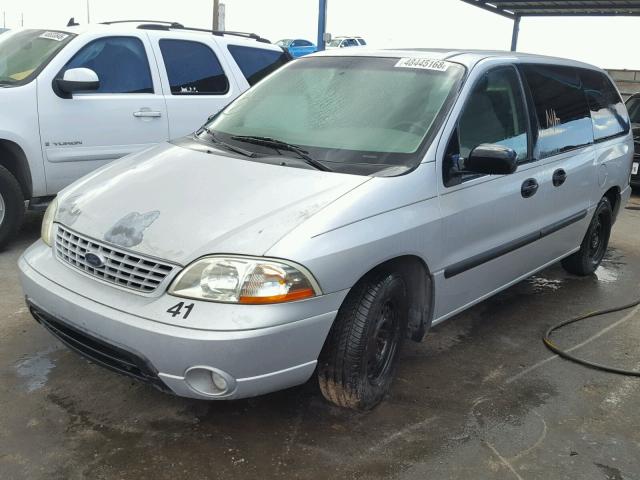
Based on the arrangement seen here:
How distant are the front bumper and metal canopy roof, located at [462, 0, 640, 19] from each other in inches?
695

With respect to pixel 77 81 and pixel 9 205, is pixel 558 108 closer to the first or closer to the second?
pixel 77 81

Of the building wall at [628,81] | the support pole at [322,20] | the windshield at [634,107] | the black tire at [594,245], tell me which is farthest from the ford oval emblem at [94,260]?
the building wall at [628,81]

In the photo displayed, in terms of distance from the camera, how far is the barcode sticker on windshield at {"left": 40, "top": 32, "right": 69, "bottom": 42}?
206 inches

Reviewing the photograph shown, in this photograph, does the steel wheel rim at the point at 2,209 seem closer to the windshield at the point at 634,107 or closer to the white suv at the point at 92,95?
the white suv at the point at 92,95

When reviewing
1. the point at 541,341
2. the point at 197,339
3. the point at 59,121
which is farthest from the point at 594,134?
the point at 59,121

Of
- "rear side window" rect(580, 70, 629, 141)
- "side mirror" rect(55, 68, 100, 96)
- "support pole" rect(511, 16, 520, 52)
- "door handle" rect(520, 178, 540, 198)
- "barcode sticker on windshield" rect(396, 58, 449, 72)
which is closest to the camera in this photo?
"barcode sticker on windshield" rect(396, 58, 449, 72)

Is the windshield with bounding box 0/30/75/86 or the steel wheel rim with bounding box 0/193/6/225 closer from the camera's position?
the steel wheel rim with bounding box 0/193/6/225

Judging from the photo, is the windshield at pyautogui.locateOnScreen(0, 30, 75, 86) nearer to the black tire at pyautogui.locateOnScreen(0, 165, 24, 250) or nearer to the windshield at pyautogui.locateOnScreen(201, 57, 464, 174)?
the black tire at pyautogui.locateOnScreen(0, 165, 24, 250)

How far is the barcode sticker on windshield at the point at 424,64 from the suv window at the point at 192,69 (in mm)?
2854

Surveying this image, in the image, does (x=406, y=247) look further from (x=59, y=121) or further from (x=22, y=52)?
A: (x=22, y=52)

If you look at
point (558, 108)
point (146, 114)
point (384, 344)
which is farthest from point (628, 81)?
point (384, 344)

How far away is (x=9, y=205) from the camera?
4.86 m

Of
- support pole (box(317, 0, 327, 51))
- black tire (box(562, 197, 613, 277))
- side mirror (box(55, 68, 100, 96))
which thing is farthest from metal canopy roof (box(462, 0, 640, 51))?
side mirror (box(55, 68, 100, 96))

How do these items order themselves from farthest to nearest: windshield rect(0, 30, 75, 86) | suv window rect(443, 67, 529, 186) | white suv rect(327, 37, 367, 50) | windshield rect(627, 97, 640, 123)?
white suv rect(327, 37, 367, 50), windshield rect(627, 97, 640, 123), windshield rect(0, 30, 75, 86), suv window rect(443, 67, 529, 186)
